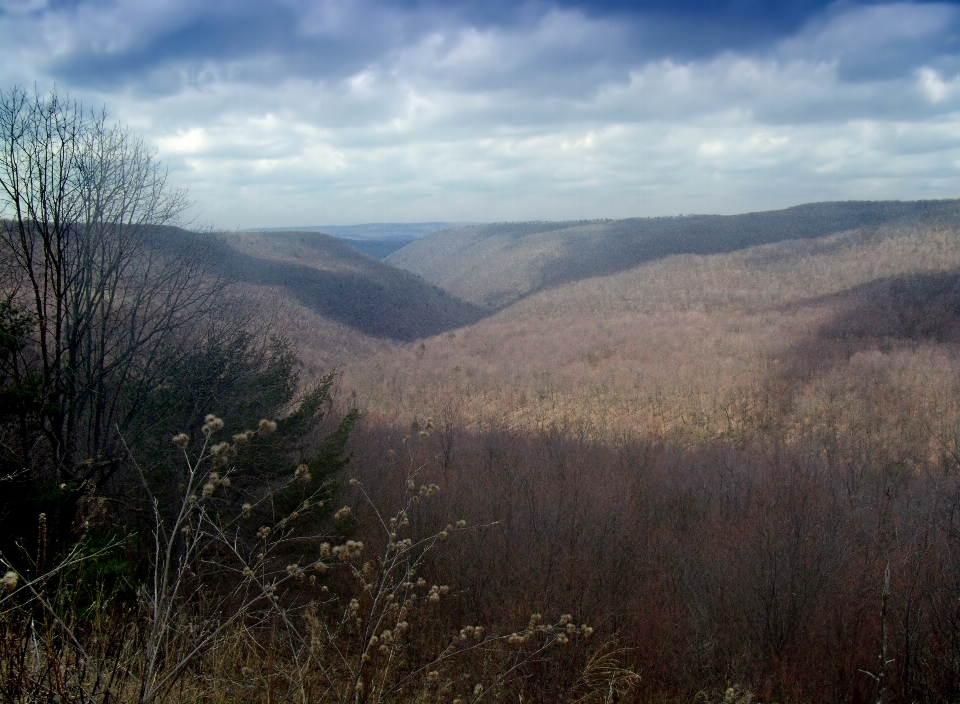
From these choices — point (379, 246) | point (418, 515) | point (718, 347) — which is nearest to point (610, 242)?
point (718, 347)

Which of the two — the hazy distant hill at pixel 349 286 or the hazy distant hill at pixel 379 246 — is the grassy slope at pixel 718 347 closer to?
the hazy distant hill at pixel 349 286

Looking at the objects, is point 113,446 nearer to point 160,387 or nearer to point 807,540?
point 160,387

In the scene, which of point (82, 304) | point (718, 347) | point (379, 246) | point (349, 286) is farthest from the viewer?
point (379, 246)

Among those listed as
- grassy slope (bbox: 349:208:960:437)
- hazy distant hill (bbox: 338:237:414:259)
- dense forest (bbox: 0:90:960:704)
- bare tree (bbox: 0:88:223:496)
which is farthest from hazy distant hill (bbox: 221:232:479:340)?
hazy distant hill (bbox: 338:237:414:259)

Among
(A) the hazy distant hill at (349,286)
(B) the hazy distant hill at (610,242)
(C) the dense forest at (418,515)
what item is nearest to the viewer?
(C) the dense forest at (418,515)

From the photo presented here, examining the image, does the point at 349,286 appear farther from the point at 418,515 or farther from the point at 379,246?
the point at 379,246

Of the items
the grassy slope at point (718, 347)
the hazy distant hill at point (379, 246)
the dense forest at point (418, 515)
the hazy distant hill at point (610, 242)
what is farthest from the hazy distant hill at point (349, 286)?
the hazy distant hill at point (379, 246)
